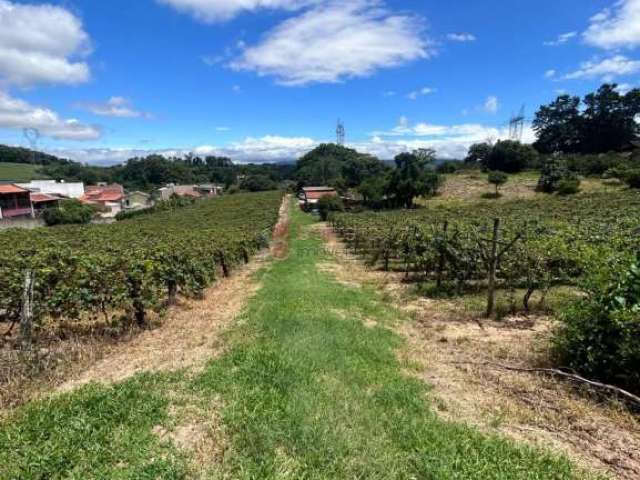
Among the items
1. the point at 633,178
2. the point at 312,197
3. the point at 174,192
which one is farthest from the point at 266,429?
the point at 174,192

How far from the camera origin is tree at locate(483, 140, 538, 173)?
60.4 meters

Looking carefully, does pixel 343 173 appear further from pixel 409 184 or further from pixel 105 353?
pixel 105 353

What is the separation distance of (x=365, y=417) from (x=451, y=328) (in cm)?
442

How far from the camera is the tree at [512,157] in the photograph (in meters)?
60.4

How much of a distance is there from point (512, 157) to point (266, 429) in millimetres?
67684

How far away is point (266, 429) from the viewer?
365cm

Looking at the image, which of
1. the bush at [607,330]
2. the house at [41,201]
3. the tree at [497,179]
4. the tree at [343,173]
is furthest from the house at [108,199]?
the bush at [607,330]

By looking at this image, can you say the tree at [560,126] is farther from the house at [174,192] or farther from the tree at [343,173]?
the house at [174,192]

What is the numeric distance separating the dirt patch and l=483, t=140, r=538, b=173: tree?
61269 mm

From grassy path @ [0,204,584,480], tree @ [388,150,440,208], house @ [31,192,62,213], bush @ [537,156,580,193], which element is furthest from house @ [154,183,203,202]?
grassy path @ [0,204,584,480]

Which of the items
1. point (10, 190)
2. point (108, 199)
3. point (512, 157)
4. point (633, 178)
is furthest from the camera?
point (108, 199)

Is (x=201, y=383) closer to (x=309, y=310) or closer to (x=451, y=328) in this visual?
(x=309, y=310)

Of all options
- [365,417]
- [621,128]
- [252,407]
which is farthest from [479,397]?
[621,128]

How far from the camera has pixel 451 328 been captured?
7.69 m
